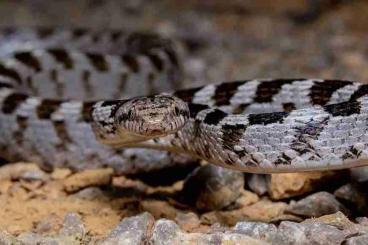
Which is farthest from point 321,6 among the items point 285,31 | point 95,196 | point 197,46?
point 95,196

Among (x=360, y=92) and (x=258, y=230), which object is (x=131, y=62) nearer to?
(x=360, y=92)

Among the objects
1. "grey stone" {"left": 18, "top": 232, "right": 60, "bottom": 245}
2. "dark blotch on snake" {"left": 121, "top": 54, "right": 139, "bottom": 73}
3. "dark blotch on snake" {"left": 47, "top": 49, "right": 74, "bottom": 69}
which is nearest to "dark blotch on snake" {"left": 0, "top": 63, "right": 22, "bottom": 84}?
"dark blotch on snake" {"left": 47, "top": 49, "right": 74, "bottom": 69}

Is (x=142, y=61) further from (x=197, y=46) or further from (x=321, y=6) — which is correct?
(x=321, y=6)

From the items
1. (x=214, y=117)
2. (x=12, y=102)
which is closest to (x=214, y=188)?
(x=214, y=117)

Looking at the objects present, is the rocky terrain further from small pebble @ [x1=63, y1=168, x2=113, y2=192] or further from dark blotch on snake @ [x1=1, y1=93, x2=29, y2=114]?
dark blotch on snake @ [x1=1, y1=93, x2=29, y2=114]

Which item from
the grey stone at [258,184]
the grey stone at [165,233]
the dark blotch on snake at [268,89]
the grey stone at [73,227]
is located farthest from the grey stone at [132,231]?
the dark blotch on snake at [268,89]

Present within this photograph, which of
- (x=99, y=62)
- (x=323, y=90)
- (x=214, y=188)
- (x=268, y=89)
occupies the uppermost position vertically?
(x=323, y=90)
